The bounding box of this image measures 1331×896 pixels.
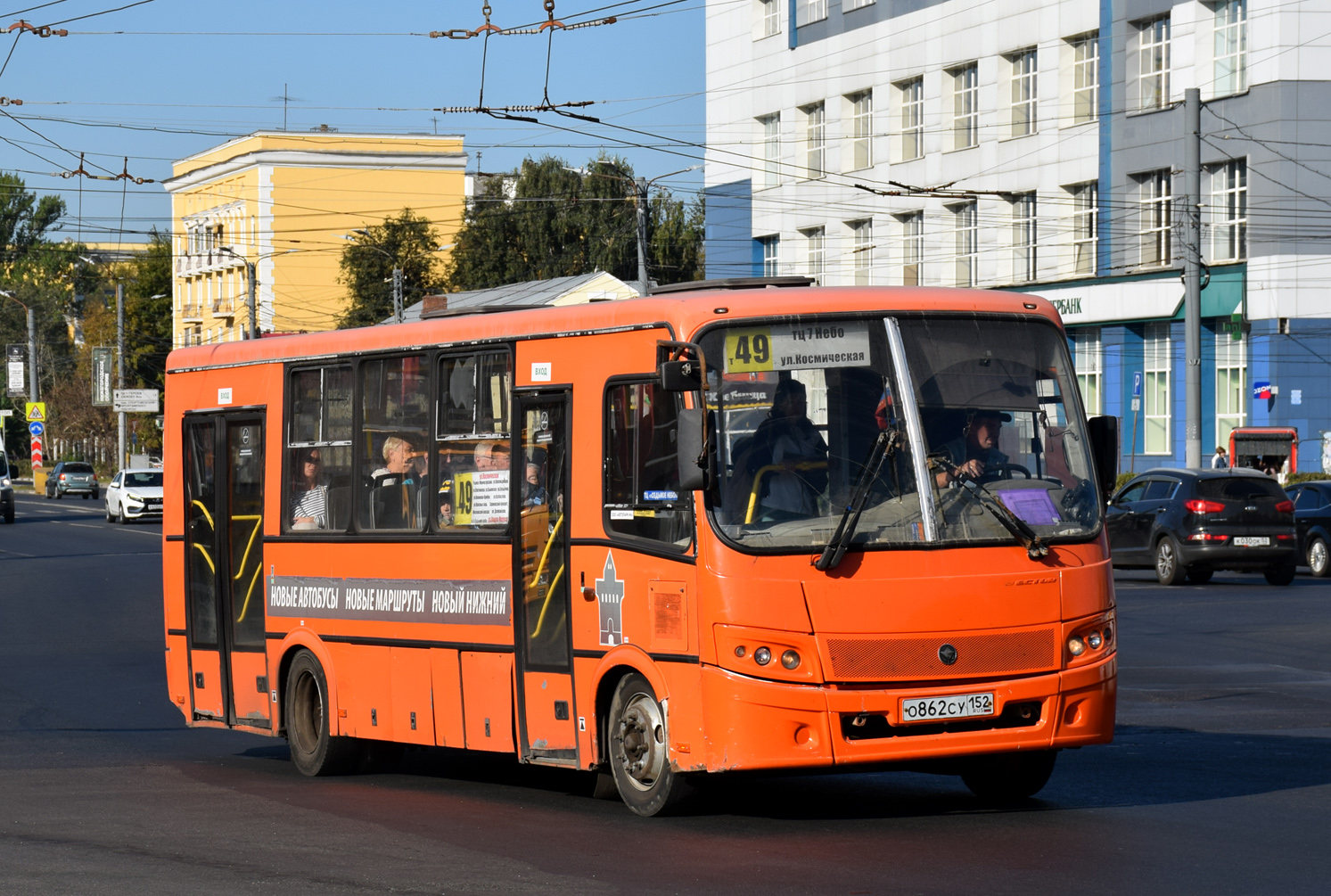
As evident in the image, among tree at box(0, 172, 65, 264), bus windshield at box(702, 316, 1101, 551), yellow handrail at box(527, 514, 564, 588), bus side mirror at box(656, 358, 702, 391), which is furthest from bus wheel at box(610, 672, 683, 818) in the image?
tree at box(0, 172, 65, 264)

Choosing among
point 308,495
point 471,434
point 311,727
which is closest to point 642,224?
point 308,495

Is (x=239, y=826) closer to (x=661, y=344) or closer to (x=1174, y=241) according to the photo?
(x=661, y=344)

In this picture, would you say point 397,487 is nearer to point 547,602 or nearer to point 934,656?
point 547,602

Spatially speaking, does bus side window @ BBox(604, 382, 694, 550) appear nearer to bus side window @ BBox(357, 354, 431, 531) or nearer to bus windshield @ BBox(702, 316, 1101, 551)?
bus windshield @ BBox(702, 316, 1101, 551)

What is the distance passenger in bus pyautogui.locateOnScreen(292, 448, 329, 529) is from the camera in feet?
40.7

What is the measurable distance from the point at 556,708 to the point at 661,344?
2096 mm

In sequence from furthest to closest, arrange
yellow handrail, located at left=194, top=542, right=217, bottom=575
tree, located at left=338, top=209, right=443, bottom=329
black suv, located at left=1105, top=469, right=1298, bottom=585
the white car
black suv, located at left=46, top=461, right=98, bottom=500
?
tree, located at left=338, top=209, right=443, bottom=329 < black suv, located at left=46, top=461, right=98, bottom=500 < the white car < black suv, located at left=1105, top=469, right=1298, bottom=585 < yellow handrail, located at left=194, top=542, right=217, bottom=575

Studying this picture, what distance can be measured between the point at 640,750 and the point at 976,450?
217cm

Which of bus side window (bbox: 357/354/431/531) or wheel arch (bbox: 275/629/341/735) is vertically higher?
bus side window (bbox: 357/354/431/531)

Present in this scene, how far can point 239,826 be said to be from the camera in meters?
9.72

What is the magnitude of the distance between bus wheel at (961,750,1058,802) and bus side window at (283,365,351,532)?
164 inches

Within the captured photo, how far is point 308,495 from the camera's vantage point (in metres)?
12.5

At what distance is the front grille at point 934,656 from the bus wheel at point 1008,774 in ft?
2.99

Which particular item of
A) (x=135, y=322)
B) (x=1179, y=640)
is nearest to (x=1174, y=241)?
(x=1179, y=640)
